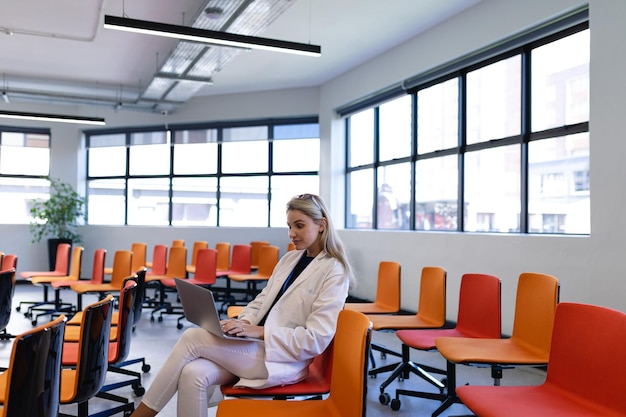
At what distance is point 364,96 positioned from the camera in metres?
7.39

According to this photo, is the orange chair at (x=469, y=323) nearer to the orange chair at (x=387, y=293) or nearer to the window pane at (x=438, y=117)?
the orange chair at (x=387, y=293)

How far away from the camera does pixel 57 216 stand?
29.9 feet

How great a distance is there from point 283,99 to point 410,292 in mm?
4123

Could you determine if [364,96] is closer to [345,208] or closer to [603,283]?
[345,208]

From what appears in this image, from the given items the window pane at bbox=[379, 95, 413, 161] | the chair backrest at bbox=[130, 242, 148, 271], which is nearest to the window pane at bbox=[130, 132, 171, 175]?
the chair backrest at bbox=[130, 242, 148, 271]

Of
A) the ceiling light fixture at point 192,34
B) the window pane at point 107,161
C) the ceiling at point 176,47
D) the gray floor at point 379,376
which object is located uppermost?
the ceiling at point 176,47

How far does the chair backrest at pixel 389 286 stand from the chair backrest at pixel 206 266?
270cm

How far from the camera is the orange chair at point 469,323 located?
3209 millimetres

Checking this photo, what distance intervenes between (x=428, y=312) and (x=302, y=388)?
6.02ft

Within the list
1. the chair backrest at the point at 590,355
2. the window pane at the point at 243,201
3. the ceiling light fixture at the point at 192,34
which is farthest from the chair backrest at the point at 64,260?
the chair backrest at the point at 590,355

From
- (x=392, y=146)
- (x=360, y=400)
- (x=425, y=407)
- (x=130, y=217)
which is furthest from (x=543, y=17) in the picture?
(x=130, y=217)

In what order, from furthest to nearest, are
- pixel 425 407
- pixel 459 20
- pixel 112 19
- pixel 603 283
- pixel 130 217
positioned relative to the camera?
1. pixel 130 217
2. pixel 459 20
3. pixel 112 19
4. pixel 603 283
5. pixel 425 407

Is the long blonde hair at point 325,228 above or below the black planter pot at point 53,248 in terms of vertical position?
above

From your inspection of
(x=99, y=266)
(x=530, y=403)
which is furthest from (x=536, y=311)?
(x=99, y=266)
